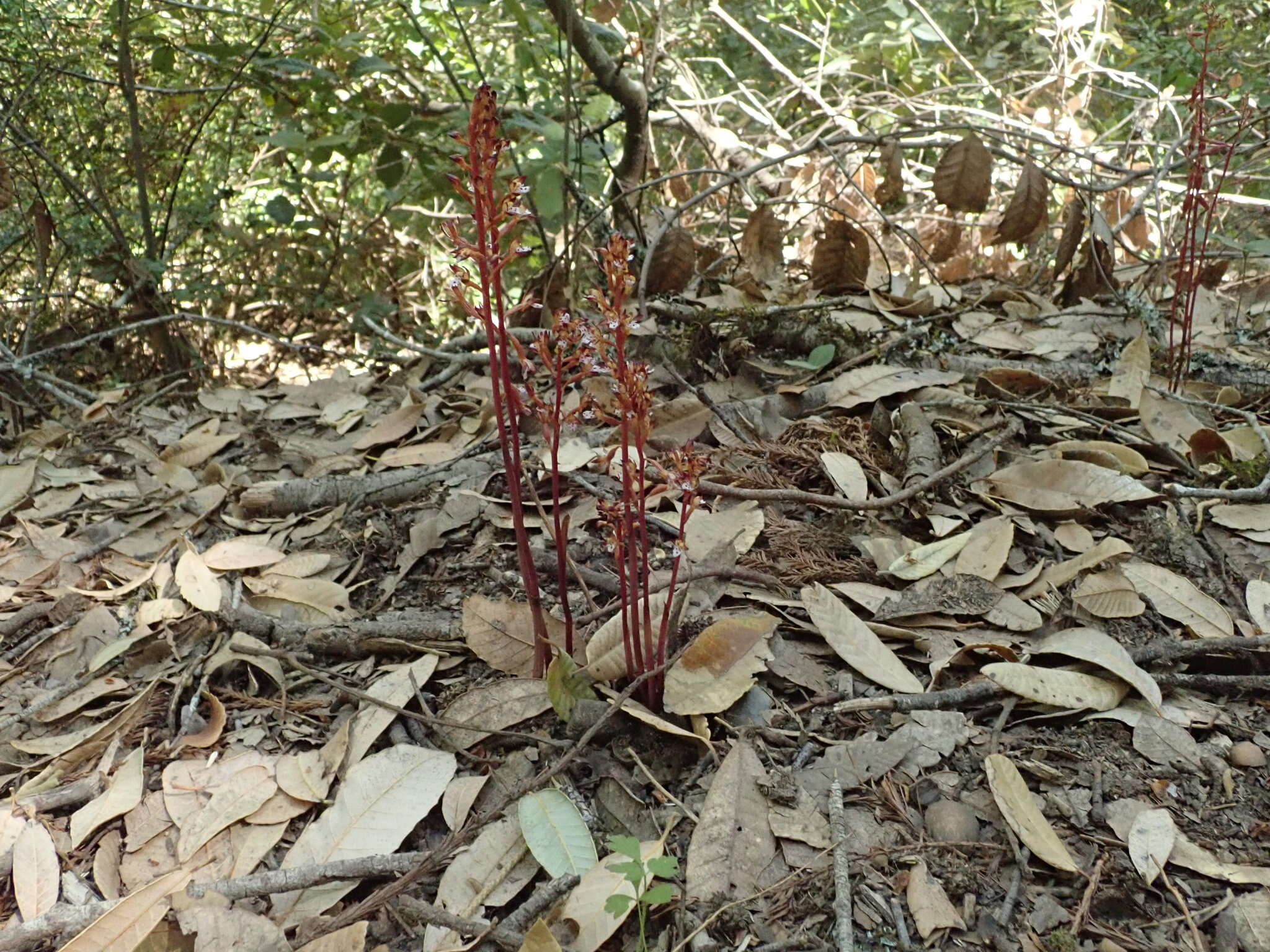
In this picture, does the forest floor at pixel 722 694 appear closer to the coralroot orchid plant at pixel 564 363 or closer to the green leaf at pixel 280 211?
the coralroot orchid plant at pixel 564 363

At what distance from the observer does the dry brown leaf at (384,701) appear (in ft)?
4.80

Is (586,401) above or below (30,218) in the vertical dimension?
below

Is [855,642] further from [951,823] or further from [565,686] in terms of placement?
[565,686]

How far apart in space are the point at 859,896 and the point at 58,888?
42.0 inches

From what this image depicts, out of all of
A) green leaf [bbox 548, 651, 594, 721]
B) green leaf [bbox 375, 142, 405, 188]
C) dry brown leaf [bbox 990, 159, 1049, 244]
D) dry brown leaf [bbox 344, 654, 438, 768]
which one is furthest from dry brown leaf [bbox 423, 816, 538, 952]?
green leaf [bbox 375, 142, 405, 188]

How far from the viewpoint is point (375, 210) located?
4.88 m

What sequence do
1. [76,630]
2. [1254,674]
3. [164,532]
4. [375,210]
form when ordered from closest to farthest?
1. [1254,674]
2. [76,630]
3. [164,532]
4. [375,210]

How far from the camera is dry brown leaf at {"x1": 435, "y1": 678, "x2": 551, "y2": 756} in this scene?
144 cm

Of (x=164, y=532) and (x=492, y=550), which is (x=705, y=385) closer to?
(x=492, y=550)

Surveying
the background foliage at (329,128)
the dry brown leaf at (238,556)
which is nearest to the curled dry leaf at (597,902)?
the dry brown leaf at (238,556)

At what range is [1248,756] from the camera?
1320 mm

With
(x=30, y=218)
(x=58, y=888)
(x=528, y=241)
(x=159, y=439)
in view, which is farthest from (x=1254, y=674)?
(x=30, y=218)

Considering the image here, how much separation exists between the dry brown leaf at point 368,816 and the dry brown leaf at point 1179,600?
3.96ft

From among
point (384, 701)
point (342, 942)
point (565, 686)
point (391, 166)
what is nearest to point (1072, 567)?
point (565, 686)
